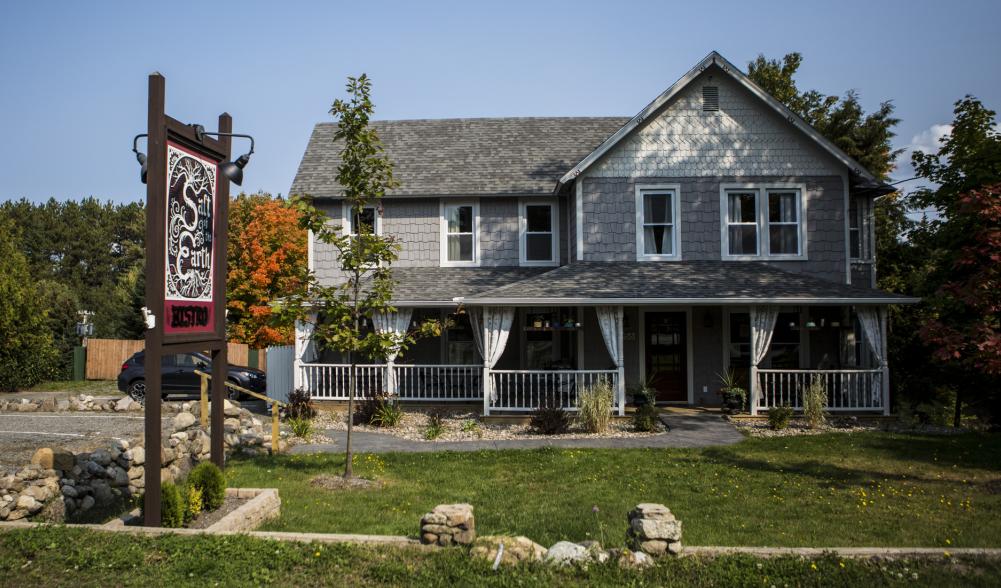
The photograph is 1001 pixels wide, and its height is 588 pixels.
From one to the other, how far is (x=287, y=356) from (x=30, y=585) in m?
12.8

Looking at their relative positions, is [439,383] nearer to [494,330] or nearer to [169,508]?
[494,330]

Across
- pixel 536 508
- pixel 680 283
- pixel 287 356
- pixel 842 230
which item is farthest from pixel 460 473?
pixel 842 230

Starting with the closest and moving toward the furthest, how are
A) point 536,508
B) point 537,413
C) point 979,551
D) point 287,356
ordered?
point 979,551, point 536,508, point 537,413, point 287,356

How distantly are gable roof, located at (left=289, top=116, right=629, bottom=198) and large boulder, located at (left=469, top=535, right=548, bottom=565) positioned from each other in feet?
40.4

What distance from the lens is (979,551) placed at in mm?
5953

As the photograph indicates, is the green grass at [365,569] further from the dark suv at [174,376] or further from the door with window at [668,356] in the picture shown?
the dark suv at [174,376]

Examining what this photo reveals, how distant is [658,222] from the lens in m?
16.4

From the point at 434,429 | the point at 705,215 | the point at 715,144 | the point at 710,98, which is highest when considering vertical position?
the point at 710,98

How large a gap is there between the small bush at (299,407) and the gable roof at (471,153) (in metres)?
5.06

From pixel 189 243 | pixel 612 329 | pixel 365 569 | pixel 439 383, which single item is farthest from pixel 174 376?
pixel 365 569

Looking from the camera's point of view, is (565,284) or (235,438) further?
(565,284)

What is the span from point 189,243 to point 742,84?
42.9ft

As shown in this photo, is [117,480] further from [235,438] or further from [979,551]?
[979,551]

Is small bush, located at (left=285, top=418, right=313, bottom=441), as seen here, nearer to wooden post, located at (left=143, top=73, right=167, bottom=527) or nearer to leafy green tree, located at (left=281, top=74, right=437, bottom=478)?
leafy green tree, located at (left=281, top=74, right=437, bottom=478)
